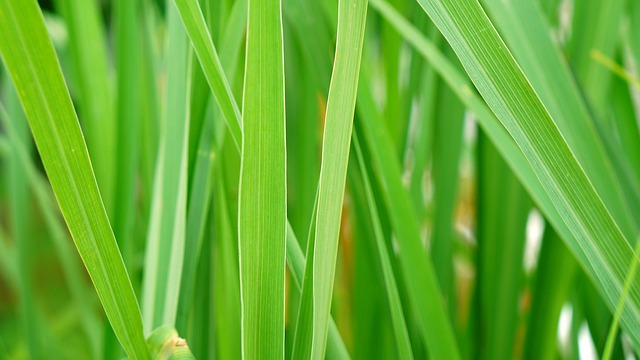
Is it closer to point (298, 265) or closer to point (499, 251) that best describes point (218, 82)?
point (298, 265)

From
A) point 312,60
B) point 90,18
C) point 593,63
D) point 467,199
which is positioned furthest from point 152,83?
point 467,199

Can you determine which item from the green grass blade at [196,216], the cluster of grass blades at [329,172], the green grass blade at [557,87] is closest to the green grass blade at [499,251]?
the cluster of grass blades at [329,172]

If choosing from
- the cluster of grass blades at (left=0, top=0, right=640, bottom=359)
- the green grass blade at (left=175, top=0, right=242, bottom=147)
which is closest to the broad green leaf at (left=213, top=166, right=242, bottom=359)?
the cluster of grass blades at (left=0, top=0, right=640, bottom=359)

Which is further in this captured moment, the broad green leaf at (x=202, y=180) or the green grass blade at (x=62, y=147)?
the broad green leaf at (x=202, y=180)

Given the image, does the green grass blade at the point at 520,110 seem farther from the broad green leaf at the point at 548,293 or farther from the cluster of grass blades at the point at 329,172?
the broad green leaf at the point at 548,293

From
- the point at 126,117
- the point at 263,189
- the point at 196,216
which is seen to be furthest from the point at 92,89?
the point at 263,189

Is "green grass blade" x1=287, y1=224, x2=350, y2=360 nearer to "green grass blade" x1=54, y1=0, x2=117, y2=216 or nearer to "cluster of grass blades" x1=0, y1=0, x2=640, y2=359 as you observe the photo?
"cluster of grass blades" x1=0, y1=0, x2=640, y2=359
